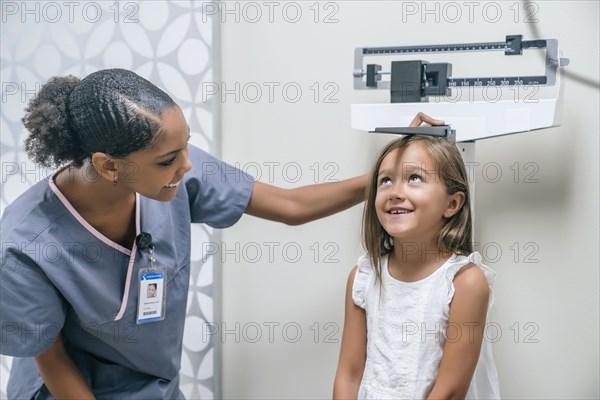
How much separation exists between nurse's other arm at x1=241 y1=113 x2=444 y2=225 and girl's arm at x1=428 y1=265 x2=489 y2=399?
29 cm

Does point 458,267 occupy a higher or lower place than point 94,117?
lower

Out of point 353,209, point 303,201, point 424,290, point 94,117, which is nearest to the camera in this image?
point 94,117

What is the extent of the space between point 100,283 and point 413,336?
53 cm

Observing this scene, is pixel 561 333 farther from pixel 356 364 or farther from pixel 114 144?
pixel 114 144

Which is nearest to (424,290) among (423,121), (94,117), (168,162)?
(423,121)

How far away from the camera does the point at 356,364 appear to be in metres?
1.30

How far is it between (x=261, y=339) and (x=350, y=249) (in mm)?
302

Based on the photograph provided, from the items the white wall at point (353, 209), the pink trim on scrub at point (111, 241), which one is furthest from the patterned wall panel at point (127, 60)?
the pink trim on scrub at point (111, 241)

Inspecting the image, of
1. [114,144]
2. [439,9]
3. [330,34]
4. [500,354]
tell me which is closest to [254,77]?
[330,34]

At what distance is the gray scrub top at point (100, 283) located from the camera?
1.19 m

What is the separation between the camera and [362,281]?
1.30m

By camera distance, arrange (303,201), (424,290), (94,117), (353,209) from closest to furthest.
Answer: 1. (94,117)
2. (424,290)
3. (303,201)
4. (353,209)

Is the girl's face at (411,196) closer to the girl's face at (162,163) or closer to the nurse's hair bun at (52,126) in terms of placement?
the girl's face at (162,163)

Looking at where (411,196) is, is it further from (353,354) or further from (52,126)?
(52,126)
